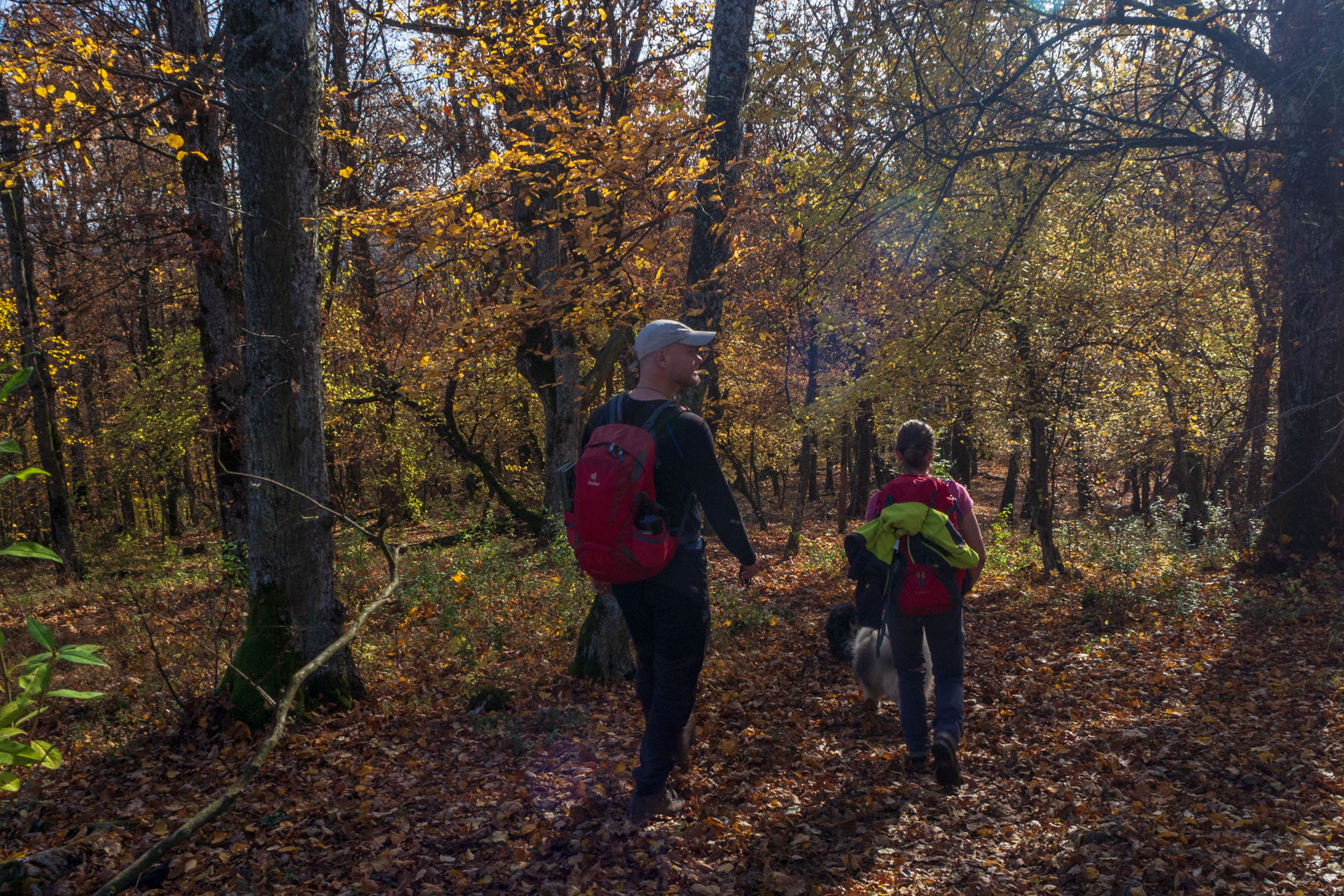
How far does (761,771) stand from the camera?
4.48m

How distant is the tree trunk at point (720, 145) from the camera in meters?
5.98

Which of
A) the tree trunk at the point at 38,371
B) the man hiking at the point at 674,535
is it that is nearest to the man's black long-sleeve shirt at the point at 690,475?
the man hiking at the point at 674,535

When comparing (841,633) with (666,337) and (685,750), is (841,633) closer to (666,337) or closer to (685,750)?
(685,750)

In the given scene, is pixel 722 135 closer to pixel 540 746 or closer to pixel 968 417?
pixel 540 746

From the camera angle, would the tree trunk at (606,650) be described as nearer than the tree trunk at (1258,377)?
Yes

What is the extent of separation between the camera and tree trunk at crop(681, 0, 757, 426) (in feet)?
19.6

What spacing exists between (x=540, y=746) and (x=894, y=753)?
7.28 feet

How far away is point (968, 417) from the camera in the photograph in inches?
650

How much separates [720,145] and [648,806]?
16.2 ft

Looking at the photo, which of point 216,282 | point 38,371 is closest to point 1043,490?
point 216,282

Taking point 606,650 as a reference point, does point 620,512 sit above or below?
above

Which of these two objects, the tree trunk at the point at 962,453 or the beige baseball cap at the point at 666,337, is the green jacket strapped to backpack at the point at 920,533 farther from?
the tree trunk at the point at 962,453

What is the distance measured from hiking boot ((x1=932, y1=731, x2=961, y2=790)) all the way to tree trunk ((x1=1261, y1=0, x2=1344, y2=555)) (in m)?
5.27

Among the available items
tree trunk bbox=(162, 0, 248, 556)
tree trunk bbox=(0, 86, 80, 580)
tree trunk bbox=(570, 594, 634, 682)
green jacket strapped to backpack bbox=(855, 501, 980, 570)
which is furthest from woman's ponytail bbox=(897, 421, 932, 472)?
tree trunk bbox=(0, 86, 80, 580)
